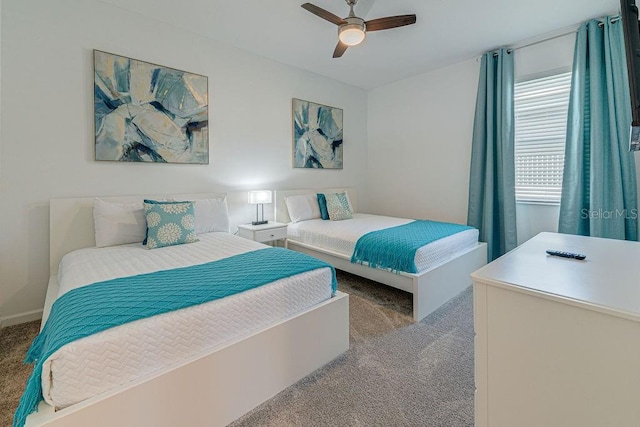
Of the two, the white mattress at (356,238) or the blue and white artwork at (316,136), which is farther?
the blue and white artwork at (316,136)

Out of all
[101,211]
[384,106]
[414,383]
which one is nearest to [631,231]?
[414,383]

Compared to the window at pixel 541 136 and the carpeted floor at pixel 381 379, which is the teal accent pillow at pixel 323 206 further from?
the window at pixel 541 136

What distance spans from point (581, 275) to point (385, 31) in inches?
113

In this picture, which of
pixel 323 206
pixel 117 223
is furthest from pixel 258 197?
pixel 117 223

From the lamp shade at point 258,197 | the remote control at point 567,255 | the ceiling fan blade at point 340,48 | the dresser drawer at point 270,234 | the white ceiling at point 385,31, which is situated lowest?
the dresser drawer at point 270,234

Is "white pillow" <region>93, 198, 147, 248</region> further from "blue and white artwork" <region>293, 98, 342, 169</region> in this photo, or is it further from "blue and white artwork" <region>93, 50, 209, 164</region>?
"blue and white artwork" <region>293, 98, 342, 169</region>

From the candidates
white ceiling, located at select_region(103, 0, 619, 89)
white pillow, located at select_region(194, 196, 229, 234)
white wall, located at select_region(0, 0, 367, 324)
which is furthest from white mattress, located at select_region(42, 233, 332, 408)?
white ceiling, located at select_region(103, 0, 619, 89)

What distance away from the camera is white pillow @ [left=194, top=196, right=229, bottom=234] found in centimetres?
277

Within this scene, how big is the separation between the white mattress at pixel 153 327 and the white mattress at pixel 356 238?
102cm

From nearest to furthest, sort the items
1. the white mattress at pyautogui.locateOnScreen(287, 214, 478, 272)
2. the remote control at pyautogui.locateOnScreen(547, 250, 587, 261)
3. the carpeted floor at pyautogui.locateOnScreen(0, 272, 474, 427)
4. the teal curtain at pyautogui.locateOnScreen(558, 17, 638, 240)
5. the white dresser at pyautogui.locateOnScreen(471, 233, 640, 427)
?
the white dresser at pyautogui.locateOnScreen(471, 233, 640, 427) < the remote control at pyautogui.locateOnScreen(547, 250, 587, 261) < the carpeted floor at pyautogui.locateOnScreen(0, 272, 474, 427) < the white mattress at pyautogui.locateOnScreen(287, 214, 478, 272) < the teal curtain at pyautogui.locateOnScreen(558, 17, 638, 240)

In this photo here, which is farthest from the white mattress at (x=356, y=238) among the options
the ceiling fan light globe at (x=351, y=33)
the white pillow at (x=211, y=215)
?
the ceiling fan light globe at (x=351, y=33)

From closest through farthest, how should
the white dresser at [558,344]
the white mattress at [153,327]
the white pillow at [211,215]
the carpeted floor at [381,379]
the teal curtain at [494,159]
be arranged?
the white dresser at [558,344]
the white mattress at [153,327]
the carpeted floor at [381,379]
the white pillow at [211,215]
the teal curtain at [494,159]

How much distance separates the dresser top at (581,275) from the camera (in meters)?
0.78

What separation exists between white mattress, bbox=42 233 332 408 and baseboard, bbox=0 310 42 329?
748mm
